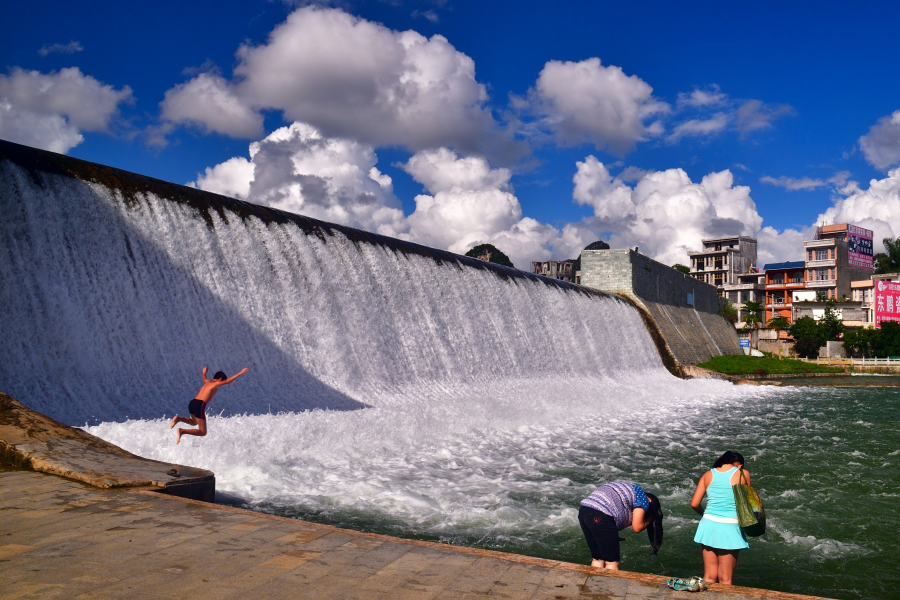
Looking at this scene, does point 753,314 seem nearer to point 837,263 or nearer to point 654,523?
point 837,263

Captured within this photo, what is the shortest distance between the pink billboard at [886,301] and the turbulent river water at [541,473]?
1857 inches

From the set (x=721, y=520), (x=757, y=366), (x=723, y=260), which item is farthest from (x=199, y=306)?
(x=723, y=260)

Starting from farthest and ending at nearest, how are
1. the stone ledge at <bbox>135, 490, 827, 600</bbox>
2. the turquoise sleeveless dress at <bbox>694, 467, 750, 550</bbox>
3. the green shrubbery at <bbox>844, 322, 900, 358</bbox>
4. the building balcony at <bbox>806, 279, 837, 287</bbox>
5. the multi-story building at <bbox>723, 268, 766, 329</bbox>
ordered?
the multi-story building at <bbox>723, 268, 766, 329</bbox> → the building balcony at <bbox>806, 279, 837, 287</bbox> → the green shrubbery at <bbox>844, 322, 900, 358</bbox> → the turquoise sleeveless dress at <bbox>694, 467, 750, 550</bbox> → the stone ledge at <bbox>135, 490, 827, 600</bbox>

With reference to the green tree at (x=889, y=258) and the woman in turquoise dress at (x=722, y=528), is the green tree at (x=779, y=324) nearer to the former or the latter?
the green tree at (x=889, y=258)

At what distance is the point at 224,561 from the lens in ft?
12.8

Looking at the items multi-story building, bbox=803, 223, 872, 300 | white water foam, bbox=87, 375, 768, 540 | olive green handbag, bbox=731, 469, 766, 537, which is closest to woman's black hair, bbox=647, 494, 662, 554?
olive green handbag, bbox=731, 469, 766, 537

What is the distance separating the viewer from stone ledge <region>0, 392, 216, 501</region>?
5.62 meters

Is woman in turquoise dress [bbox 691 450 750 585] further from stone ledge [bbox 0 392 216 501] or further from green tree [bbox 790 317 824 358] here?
green tree [bbox 790 317 824 358]

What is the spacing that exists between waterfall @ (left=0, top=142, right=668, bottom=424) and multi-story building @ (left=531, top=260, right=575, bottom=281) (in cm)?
10187

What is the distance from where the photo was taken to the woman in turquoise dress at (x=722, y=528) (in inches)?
176

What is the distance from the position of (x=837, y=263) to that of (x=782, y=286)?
5.98 metres

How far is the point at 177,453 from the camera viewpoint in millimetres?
8086

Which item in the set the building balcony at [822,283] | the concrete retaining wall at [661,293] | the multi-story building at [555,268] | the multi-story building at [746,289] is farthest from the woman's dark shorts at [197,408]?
the multi-story building at [555,268]

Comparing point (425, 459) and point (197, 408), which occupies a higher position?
point (197, 408)
